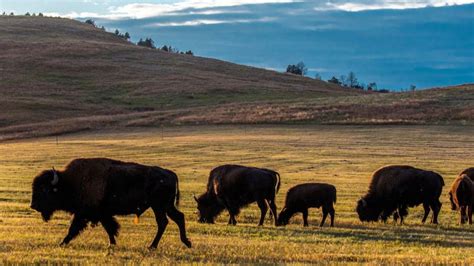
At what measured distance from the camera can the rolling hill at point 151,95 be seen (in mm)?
82312

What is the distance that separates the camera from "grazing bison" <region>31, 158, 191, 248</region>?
14094 millimetres

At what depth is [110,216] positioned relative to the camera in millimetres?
14641

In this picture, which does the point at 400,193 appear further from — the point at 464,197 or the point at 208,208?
the point at 208,208

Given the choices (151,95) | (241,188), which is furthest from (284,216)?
(151,95)

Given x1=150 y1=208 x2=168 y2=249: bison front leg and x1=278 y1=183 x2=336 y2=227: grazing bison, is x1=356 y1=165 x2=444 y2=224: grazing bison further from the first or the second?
x1=150 y1=208 x2=168 y2=249: bison front leg

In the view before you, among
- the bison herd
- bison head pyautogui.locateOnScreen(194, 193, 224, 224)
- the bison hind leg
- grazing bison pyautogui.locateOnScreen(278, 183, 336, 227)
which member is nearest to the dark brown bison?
the bison herd

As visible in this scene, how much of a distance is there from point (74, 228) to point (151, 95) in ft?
321

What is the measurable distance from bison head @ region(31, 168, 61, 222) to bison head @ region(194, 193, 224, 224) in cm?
746

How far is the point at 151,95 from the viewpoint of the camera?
11150 cm

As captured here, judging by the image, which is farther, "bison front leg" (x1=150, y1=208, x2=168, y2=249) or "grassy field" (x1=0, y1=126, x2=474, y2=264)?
"bison front leg" (x1=150, y1=208, x2=168, y2=249)

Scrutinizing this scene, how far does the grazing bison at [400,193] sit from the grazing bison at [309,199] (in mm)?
1769

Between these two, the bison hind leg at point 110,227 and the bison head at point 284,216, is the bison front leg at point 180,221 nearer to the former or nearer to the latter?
the bison hind leg at point 110,227

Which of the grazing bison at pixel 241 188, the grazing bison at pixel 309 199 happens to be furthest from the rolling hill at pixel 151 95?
the grazing bison at pixel 309 199

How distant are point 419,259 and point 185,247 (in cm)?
426
